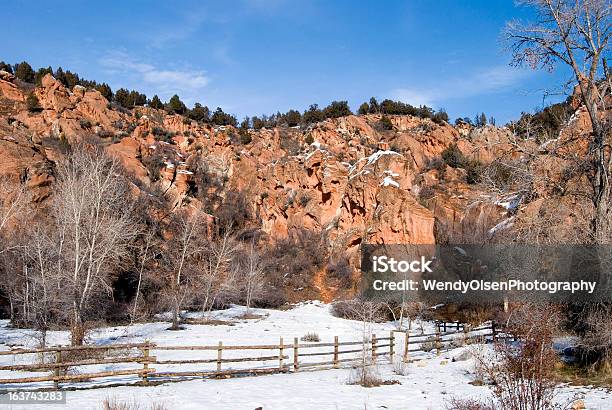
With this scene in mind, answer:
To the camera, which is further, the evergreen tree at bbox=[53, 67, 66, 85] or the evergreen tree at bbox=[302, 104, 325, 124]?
the evergreen tree at bbox=[302, 104, 325, 124]

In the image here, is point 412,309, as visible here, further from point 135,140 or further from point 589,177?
point 135,140

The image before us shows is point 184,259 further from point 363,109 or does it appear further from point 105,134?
point 363,109

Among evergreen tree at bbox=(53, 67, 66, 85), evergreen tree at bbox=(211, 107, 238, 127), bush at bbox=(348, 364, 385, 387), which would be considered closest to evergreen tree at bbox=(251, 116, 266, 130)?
evergreen tree at bbox=(211, 107, 238, 127)

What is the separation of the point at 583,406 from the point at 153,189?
53327mm

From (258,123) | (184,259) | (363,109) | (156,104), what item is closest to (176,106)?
(156,104)

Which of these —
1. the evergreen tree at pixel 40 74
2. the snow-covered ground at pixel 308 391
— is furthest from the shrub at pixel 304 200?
the evergreen tree at pixel 40 74

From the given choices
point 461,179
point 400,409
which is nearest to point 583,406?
point 400,409

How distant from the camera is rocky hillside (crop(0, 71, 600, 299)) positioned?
47.2 m

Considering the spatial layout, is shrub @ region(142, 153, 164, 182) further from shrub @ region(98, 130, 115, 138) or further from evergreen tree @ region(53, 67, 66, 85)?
evergreen tree @ region(53, 67, 66, 85)

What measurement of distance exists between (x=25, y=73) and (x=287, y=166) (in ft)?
144

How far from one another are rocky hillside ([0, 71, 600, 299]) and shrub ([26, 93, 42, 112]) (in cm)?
45

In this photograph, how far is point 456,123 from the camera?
8144 cm

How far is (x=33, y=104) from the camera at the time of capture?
59688 mm

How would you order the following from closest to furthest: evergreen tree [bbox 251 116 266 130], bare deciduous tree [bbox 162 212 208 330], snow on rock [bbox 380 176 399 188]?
bare deciduous tree [bbox 162 212 208 330], snow on rock [bbox 380 176 399 188], evergreen tree [bbox 251 116 266 130]
